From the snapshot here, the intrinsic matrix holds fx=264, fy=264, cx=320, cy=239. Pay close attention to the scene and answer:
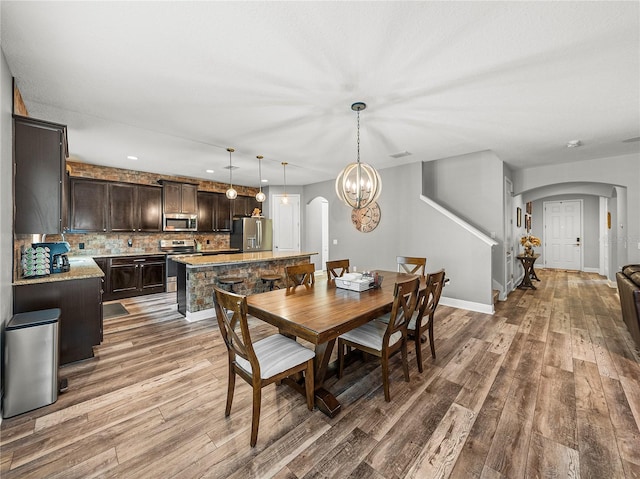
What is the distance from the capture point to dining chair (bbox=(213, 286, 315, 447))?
5.48ft

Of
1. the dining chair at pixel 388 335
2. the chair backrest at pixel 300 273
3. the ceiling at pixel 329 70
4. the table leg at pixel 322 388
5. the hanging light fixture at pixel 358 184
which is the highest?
the ceiling at pixel 329 70

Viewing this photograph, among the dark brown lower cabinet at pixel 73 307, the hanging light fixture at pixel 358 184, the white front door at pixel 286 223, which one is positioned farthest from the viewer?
the white front door at pixel 286 223

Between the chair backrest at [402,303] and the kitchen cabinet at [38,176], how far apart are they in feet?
10.3

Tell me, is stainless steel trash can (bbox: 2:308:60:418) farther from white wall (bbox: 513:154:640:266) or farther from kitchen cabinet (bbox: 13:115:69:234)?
white wall (bbox: 513:154:640:266)

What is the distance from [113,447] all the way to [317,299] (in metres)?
1.68

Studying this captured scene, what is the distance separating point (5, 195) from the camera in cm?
203

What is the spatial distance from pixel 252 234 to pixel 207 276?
2.61 meters

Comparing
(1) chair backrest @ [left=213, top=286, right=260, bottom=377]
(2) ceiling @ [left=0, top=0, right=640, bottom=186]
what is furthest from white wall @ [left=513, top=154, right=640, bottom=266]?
(1) chair backrest @ [left=213, top=286, right=260, bottom=377]

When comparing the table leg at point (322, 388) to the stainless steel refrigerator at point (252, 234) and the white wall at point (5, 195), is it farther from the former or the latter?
the stainless steel refrigerator at point (252, 234)

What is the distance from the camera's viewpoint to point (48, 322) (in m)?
2.07

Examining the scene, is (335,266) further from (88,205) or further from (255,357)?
(88,205)

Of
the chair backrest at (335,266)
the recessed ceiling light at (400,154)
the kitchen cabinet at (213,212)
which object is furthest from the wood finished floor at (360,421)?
the kitchen cabinet at (213,212)

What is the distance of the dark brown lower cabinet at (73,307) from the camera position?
2.48 meters

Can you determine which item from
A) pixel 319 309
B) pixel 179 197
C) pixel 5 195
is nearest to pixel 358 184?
pixel 319 309
